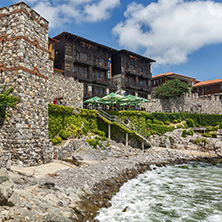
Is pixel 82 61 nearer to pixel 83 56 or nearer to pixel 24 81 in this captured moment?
pixel 83 56

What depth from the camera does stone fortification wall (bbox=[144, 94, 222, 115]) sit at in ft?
136

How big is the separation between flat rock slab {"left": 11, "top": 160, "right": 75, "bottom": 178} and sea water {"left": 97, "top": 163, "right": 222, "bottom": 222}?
4.68m

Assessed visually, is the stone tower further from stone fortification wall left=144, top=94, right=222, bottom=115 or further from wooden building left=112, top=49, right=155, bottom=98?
wooden building left=112, top=49, right=155, bottom=98

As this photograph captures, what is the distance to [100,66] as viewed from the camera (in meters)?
42.1

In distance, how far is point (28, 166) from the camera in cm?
1362

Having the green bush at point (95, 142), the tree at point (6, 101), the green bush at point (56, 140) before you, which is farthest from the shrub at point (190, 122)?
the tree at point (6, 101)

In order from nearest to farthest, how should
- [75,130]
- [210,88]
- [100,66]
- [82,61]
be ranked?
[75,130] < [82,61] < [100,66] < [210,88]

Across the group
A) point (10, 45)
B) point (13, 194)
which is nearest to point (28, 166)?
point (13, 194)

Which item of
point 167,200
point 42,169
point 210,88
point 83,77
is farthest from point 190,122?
point 42,169

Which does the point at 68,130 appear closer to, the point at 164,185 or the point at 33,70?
the point at 33,70

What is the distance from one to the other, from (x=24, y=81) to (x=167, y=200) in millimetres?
12491

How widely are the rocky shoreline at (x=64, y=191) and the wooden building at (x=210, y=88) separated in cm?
4807

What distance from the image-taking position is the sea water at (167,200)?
8805 mm

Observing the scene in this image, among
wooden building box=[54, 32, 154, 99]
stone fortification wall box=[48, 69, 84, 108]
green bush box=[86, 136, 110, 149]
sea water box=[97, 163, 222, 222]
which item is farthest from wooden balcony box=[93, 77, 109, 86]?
sea water box=[97, 163, 222, 222]
